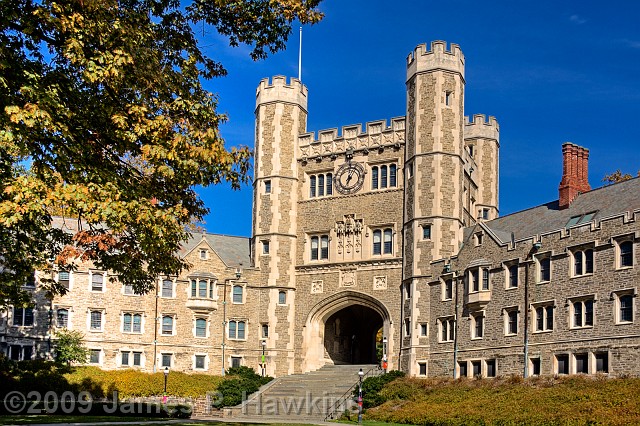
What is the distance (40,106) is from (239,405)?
3313cm

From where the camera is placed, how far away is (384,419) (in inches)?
1608

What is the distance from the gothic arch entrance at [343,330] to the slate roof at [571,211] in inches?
363

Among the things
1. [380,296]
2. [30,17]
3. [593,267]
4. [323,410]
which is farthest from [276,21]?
[380,296]

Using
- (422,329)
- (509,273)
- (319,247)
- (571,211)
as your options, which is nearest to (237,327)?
(319,247)

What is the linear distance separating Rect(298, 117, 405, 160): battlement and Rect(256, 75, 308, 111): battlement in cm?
258

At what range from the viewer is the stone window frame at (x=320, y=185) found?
55.8 m

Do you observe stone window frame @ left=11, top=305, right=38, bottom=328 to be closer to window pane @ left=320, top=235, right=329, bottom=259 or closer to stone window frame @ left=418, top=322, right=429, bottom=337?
window pane @ left=320, top=235, right=329, bottom=259

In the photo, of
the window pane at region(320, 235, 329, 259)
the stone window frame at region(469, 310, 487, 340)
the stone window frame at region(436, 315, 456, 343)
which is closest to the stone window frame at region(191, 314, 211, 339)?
the window pane at region(320, 235, 329, 259)

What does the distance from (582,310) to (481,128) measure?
24.3 meters

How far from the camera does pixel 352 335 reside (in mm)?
58938

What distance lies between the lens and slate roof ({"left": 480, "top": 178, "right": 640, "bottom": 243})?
40.1 meters

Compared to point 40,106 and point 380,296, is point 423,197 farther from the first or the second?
point 40,106

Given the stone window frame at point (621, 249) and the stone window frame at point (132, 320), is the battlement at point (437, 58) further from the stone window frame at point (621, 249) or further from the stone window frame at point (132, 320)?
the stone window frame at point (132, 320)

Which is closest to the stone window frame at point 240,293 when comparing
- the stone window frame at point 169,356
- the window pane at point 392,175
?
the stone window frame at point 169,356
